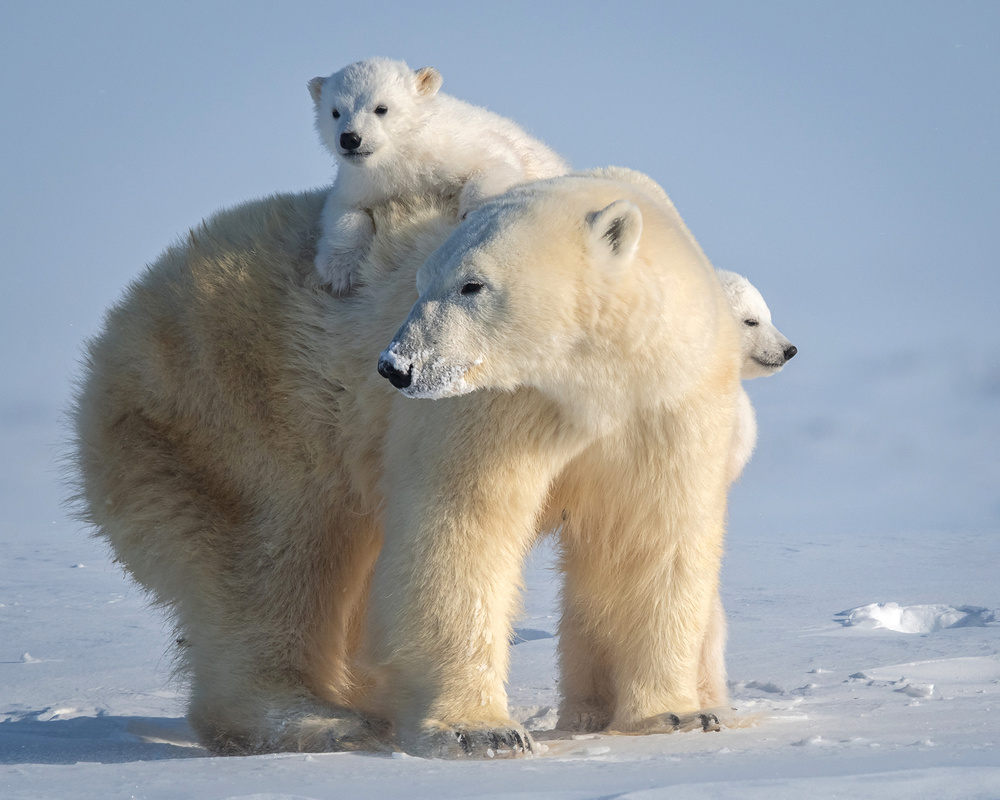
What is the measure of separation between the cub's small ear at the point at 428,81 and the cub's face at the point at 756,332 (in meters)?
1.71

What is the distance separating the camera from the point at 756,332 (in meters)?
5.16

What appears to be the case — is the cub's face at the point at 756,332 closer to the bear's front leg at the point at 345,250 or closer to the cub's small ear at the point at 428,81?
the cub's small ear at the point at 428,81

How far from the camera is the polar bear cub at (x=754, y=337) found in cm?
509

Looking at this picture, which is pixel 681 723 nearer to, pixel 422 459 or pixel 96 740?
pixel 422 459

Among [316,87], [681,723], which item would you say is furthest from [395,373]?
[316,87]

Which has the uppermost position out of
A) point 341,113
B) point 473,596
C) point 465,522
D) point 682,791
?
point 341,113

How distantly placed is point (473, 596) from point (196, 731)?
1.68 metres

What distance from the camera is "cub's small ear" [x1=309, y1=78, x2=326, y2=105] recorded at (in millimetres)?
5004

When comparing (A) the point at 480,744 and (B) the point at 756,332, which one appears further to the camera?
(B) the point at 756,332

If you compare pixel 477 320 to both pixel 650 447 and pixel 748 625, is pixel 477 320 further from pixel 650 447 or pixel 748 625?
pixel 748 625

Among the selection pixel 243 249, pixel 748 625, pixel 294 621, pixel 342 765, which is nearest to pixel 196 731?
pixel 294 621

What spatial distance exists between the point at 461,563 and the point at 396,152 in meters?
1.99

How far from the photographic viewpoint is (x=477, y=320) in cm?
312

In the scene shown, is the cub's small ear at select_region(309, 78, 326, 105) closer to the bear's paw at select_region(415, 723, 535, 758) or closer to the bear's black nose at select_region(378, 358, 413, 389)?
the bear's black nose at select_region(378, 358, 413, 389)
